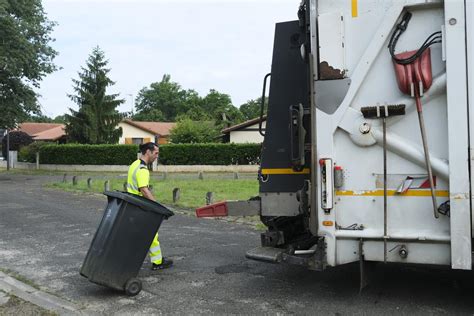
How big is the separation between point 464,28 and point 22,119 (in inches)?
1104

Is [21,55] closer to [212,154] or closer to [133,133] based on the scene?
[212,154]

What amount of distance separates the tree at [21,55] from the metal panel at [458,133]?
25.3m

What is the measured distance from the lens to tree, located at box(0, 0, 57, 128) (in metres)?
25.6

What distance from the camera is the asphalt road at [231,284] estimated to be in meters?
4.71

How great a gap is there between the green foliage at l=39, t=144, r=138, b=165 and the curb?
89.9 ft

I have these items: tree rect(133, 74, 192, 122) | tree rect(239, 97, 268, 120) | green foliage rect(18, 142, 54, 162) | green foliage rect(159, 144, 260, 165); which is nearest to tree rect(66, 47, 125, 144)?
green foliage rect(18, 142, 54, 162)

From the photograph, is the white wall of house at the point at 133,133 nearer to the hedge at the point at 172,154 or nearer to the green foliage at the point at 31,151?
the green foliage at the point at 31,151

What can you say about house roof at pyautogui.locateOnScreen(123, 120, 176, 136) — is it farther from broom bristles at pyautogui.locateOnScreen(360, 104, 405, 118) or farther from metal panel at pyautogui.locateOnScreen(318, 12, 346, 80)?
broom bristles at pyautogui.locateOnScreen(360, 104, 405, 118)

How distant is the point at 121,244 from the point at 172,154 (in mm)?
27939

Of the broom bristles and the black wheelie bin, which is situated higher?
the broom bristles

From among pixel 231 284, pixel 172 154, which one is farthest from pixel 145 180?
pixel 172 154

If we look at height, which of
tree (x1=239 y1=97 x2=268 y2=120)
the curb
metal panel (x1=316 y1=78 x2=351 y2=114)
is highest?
tree (x1=239 y1=97 x2=268 y2=120)

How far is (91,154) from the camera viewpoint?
34.7 metres

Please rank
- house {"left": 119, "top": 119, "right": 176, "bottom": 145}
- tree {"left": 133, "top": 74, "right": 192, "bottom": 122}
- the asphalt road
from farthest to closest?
tree {"left": 133, "top": 74, "right": 192, "bottom": 122}, house {"left": 119, "top": 119, "right": 176, "bottom": 145}, the asphalt road
